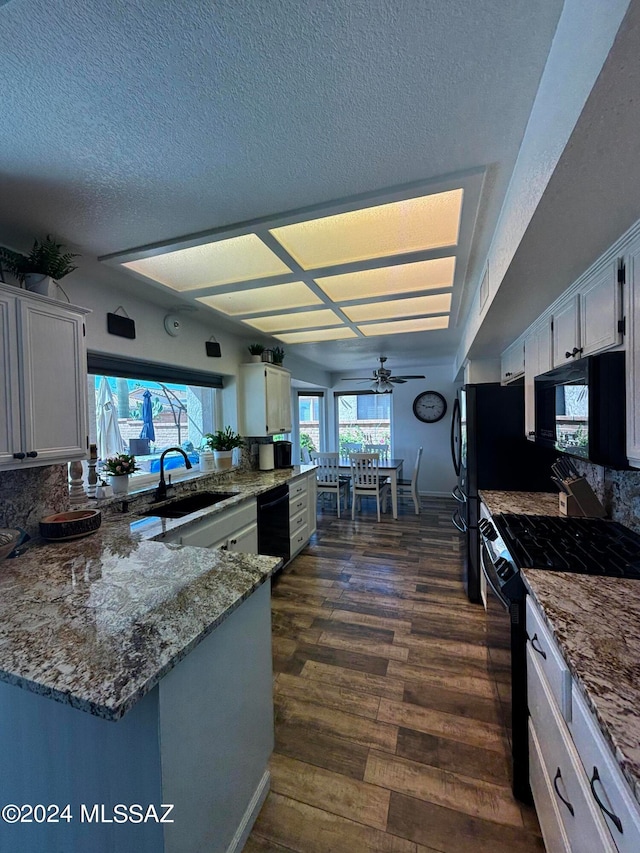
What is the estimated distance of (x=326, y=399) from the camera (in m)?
6.86

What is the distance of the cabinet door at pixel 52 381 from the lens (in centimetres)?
148

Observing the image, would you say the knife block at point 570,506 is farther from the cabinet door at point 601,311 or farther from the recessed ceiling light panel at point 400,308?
the recessed ceiling light panel at point 400,308

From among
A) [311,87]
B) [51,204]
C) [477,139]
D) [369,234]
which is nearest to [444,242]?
[369,234]

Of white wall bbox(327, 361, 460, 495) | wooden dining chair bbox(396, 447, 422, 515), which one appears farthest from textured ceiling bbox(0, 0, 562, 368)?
white wall bbox(327, 361, 460, 495)

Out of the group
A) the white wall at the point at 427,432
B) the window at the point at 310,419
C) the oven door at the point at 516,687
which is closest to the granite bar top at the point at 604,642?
the oven door at the point at 516,687

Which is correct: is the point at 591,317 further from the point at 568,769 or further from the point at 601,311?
the point at 568,769

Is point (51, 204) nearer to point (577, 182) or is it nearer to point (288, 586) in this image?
point (577, 182)

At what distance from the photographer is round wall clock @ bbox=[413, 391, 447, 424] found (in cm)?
619

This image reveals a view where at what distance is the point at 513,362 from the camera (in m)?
2.91

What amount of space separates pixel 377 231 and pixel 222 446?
7.69 ft

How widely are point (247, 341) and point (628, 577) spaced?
3652 millimetres

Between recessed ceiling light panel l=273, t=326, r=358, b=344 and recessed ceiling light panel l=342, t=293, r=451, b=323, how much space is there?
17.4 inches

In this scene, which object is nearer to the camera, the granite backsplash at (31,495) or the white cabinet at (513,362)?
the granite backsplash at (31,495)

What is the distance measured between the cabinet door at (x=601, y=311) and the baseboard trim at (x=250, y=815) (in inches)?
82.8
